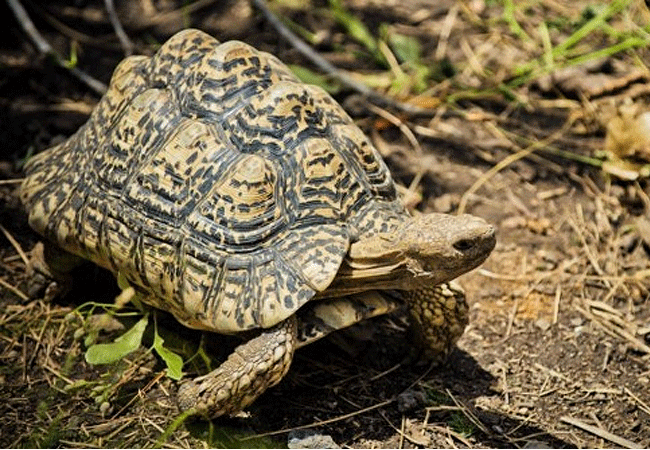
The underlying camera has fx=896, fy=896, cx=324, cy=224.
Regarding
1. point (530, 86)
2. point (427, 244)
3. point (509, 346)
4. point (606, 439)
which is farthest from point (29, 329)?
point (530, 86)

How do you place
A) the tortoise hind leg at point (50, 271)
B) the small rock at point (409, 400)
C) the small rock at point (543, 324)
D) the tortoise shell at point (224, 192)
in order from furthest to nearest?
1. the small rock at point (543, 324)
2. the tortoise hind leg at point (50, 271)
3. the small rock at point (409, 400)
4. the tortoise shell at point (224, 192)

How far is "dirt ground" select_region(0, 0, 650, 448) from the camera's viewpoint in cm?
349

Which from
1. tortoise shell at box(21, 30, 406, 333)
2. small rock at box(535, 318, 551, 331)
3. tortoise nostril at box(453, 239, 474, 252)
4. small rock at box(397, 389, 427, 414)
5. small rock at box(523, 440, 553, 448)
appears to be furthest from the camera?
small rock at box(535, 318, 551, 331)

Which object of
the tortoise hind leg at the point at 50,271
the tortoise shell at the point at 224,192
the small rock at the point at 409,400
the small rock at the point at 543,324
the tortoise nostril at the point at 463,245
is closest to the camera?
the tortoise nostril at the point at 463,245

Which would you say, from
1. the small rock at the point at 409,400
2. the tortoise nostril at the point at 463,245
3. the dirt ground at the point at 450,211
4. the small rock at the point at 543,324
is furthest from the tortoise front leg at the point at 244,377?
the small rock at the point at 543,324

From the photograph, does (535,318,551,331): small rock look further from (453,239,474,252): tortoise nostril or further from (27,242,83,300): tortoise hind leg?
(27,242,83,300): tortoise hind leg

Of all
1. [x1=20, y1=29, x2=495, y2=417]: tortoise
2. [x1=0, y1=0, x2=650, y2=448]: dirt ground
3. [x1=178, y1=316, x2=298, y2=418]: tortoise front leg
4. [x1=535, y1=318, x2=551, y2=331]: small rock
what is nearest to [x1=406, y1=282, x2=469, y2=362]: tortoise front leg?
[x1=20, y1=29, x2=495, y2=417]: tortoise

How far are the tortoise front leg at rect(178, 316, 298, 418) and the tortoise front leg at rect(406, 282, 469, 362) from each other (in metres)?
0.64

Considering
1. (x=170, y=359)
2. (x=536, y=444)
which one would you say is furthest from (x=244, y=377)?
(x=536, y=444)

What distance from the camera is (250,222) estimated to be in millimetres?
3344

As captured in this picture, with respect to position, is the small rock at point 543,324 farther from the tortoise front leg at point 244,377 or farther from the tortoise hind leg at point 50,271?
the tortoise hind leg at point 50,271

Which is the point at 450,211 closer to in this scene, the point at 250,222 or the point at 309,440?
the point at 250,222

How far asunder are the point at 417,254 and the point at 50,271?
5.53 ft

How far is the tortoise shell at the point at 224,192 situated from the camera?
3.30 m
